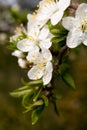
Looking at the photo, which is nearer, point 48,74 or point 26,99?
point 48,74

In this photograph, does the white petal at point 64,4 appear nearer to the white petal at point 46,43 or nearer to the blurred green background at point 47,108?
the white petal at point 46,43

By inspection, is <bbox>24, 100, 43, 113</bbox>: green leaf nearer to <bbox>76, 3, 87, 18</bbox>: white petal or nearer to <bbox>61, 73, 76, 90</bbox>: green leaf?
<bbox>61, 73, 76, 90</bbox>: green leaf

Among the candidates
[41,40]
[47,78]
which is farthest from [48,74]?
[41,40]

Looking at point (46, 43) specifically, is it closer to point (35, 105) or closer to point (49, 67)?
point (49, 67)

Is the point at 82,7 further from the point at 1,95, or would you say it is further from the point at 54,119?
the point at 1,95

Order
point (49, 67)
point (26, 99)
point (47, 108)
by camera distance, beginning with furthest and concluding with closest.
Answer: point (47, 108) < point (26, 99) < point (49, 67)

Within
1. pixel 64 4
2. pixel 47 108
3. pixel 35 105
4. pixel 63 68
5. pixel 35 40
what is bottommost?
pixel 47 108

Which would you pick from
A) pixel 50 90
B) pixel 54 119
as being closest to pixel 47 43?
pixel 50 90
